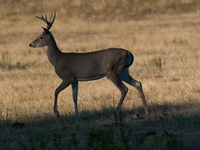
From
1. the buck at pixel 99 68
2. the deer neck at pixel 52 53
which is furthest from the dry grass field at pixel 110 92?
the deer neck at pixel 52 53

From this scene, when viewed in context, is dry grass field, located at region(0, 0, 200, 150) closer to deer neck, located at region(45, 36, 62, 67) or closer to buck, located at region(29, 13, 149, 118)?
buck, located at region(29, 13, 149, 118)

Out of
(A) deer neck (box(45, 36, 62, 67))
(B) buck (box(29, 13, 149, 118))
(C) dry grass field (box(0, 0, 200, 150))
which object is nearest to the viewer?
(C) dry grass field (box(0, 0, 200, 150))

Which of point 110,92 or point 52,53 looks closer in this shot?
point 52,53

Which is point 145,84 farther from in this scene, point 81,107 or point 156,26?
point 156,26

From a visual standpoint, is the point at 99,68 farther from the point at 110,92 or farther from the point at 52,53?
the point at 110,92

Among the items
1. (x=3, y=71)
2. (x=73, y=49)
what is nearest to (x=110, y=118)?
(x=3, y=71)

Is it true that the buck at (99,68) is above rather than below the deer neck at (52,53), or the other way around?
below

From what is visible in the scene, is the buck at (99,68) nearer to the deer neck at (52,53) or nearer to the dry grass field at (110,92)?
the deer neck at (52,53)

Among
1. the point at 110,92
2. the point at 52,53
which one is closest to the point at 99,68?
the point at 52,53

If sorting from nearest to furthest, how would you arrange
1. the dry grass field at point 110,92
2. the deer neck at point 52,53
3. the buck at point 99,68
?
the dry grass field at point 110,92 < the buck at point 99,68 < the deer neck at point 52,53

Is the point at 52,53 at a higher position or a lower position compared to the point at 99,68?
higher

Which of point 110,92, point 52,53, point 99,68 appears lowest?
point 110,92

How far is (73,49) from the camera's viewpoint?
2177 centimetres

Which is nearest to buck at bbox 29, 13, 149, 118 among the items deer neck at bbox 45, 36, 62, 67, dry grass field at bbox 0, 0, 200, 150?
deer neck at bbox 45, 36, 62, 67
